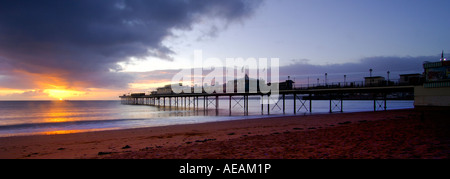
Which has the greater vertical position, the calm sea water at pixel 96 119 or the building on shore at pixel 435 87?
the building on shore at pixel 435 87

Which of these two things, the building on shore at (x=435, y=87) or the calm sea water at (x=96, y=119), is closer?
the calm sea water at (x=96, y=119)

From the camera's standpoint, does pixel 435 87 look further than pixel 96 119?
No

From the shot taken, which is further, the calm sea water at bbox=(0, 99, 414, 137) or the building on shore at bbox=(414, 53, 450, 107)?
the building on shore at bbox=(414, 53, 450, 107)

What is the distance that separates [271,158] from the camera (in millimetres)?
6000

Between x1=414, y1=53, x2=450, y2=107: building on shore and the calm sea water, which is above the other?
x1=414, y1=53, x2=450, y2=107: building on shore

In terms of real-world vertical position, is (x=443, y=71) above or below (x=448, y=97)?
above

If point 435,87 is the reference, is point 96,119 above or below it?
below
